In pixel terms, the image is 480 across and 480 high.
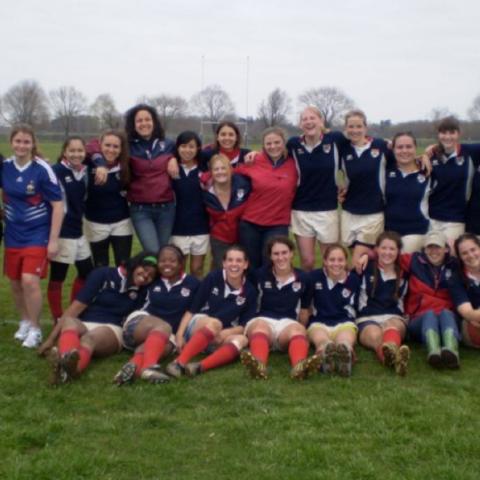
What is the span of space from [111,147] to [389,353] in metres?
3.17

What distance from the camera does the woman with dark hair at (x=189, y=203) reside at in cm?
638

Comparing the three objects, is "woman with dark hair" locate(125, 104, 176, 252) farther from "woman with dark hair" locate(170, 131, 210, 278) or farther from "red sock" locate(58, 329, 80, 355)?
"red sock" locate(58, 329, 80, 355)

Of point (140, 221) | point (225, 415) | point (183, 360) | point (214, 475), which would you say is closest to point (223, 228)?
point (140, 221)

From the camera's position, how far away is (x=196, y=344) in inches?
203

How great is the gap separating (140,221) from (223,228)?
0.82m

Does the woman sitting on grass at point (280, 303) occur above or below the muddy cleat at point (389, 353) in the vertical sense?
above

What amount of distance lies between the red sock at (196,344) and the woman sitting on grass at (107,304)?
0.68 meters

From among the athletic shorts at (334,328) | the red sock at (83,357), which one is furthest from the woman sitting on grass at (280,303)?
the red sock at (83,357)

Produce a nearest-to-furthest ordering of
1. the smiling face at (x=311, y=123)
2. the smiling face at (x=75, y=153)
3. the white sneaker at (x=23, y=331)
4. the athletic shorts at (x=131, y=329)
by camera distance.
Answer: the athletic shorts at (x=131, y=329) → the white sneaker at (x=23, y=331) → the smiling face at (x=75, y=153) → the smiling face at (x=311, y=123)

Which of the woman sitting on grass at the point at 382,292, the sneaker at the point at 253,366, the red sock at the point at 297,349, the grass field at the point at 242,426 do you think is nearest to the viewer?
the grass field at the point at 242,426

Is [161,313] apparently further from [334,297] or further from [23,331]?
[334,297]

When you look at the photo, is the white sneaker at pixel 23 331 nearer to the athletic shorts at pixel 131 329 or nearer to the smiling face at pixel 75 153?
the athletic shorts at pixel 131 329

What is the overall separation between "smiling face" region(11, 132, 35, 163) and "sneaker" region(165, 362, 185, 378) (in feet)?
7.76

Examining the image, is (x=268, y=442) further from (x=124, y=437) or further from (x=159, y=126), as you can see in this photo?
(x=159, y=126)
